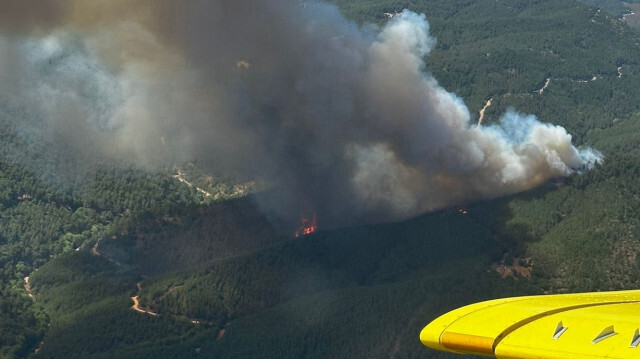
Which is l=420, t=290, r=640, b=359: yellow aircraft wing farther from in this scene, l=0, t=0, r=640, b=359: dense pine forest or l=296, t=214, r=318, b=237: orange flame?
l=296, t=214, r=318, b=237: orange flame

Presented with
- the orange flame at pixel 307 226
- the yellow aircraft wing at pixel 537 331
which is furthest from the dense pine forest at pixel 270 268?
the yellow aircraft wing at pixel 537 331

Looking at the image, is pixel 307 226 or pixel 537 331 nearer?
pixel 537 331

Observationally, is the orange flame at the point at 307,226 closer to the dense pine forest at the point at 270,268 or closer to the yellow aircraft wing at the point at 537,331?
the dense pine forest at the point at 270,268

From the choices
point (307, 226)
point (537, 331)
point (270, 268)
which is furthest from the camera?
point (307, 226)

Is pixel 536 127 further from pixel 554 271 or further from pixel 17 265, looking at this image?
pixel 17 265

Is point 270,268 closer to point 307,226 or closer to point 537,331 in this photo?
point 307,226

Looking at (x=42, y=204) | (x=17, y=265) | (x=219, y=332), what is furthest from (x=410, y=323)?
(x=42, y=204)

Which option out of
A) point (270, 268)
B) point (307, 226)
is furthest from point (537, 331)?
point (307, 226)
